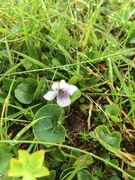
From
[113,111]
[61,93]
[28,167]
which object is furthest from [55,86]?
[28,167]

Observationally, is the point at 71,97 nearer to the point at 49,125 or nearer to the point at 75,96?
the point at 75,96

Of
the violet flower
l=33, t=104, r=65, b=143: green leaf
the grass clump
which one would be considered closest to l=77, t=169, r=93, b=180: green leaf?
the grass clump

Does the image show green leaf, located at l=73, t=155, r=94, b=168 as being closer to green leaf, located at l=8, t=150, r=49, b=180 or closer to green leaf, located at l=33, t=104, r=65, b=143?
green leaf, located at l=33, t=104, r=65, b=143

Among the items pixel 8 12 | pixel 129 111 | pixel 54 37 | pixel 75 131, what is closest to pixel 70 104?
pixel 75 131

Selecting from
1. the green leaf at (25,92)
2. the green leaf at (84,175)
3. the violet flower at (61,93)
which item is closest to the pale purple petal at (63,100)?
the violet flower at (61,93)

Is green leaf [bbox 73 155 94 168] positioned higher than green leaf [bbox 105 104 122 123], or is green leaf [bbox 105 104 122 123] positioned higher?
green leaf [bbox 105 104 122 123]

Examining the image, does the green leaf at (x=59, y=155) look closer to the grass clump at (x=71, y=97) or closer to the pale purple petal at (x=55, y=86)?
the grass clump at (x=71, y=97)
